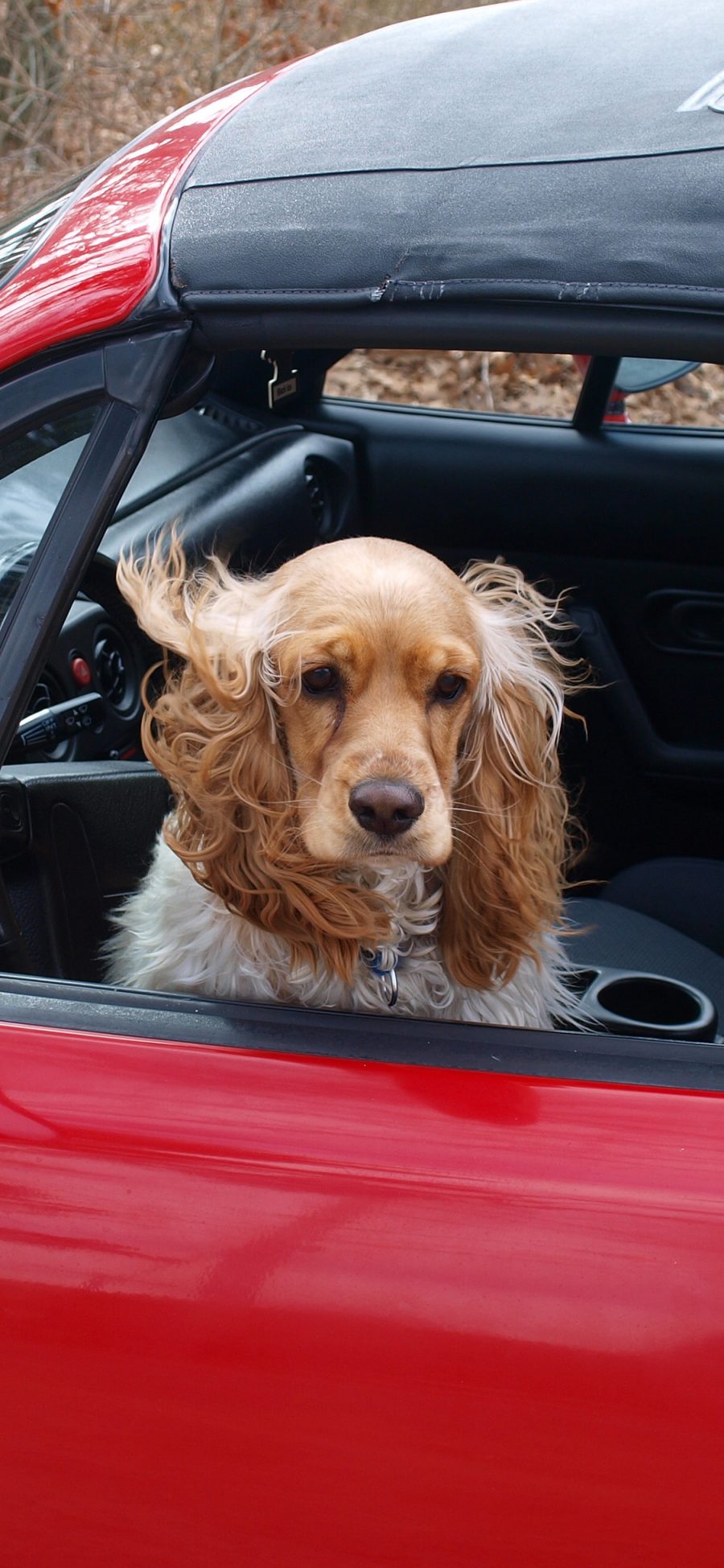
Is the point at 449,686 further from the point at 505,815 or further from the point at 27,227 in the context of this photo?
the point at 27,227

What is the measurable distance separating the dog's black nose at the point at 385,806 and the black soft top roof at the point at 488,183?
0.60 meters

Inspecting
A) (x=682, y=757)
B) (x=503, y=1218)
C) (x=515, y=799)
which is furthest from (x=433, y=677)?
(x=682, y=757)

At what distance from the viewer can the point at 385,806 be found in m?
1.81

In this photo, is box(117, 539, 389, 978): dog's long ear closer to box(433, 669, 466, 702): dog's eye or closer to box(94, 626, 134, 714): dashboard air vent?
box(433, 669, 466, 702): dog's eye

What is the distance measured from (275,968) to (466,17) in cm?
144

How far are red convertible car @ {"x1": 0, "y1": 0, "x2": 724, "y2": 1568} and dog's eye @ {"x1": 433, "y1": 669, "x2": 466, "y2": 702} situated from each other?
22.3 inches

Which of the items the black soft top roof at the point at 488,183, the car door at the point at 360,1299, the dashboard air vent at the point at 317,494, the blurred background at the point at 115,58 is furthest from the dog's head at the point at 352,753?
the blurred background at the point at 115,58

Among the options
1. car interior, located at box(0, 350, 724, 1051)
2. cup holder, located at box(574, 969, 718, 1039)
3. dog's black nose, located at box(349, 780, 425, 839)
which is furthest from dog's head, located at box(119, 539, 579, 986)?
car interior, located at box(0, 350, 724, 1051)

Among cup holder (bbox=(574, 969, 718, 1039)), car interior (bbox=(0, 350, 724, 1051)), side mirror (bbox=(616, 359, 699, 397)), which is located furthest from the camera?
side mirror (bbox=(616, 359, 699, 397))

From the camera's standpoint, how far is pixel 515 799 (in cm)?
219

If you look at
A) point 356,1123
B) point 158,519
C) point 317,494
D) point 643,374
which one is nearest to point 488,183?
point 356,1123

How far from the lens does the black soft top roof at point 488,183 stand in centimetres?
144

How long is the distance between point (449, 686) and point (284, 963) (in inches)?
19.2

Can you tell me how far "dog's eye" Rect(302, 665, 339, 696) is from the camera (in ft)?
6.52
